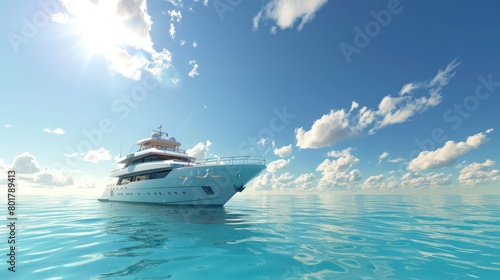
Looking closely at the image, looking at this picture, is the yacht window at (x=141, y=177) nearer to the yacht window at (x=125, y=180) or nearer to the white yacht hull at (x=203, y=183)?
the white yacht hull at (x=203, y=183)

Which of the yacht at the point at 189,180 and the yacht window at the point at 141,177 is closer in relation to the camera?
the yacht at the point at 189,180

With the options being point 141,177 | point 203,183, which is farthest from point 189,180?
point 141,177

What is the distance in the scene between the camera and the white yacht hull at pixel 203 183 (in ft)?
57.9

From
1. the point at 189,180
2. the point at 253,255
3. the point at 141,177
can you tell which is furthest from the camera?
the point at 141,177

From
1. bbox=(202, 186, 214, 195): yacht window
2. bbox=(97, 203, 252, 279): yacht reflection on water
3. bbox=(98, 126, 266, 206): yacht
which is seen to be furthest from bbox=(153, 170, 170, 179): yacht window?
bbox=(97, 203, 252, 279): yacht reflection on water

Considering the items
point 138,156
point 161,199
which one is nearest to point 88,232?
point 161,199

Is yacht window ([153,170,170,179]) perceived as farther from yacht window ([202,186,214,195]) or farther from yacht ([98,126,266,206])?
yacht window ([202,186,214,195])

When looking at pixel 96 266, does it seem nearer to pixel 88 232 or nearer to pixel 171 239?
pixel 171 239

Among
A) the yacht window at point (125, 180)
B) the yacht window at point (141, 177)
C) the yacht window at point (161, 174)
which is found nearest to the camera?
the yacht window at point (161, 174)

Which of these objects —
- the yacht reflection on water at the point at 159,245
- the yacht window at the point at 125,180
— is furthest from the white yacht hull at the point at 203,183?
Answer: the yacht reflection on water at the point at 159,245

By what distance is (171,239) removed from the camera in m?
7.82

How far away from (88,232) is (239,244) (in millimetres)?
6796

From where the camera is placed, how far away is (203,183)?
1812cm

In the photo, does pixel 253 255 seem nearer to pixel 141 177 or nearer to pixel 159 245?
pixel 159 245
